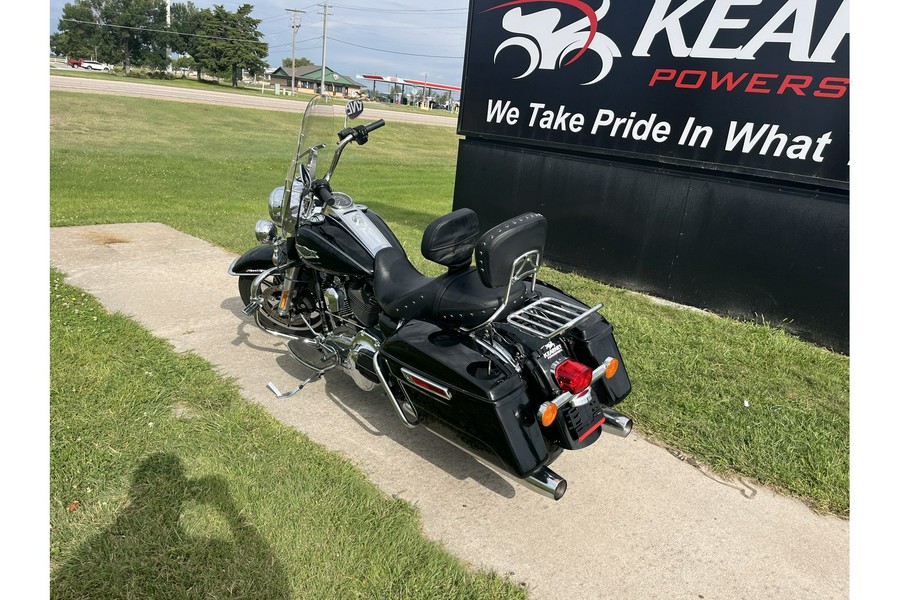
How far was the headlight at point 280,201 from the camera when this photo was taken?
3.61 metres

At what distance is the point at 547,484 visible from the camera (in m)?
2.43

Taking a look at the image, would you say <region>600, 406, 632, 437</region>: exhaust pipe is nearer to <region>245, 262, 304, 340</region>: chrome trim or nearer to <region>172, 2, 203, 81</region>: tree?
<region>245, 262, 304, 340</region>: chrome trim

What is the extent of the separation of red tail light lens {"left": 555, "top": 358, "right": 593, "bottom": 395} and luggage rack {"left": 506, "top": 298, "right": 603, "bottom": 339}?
0.50ft

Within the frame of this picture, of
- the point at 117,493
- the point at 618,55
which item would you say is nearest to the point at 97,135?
the point at 618,55

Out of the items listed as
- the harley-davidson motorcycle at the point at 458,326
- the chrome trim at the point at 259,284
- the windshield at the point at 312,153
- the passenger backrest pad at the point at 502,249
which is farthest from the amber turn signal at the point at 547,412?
the windshield at the point at 312,153

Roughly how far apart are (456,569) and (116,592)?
1273 millimetres

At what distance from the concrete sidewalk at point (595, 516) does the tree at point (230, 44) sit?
58.3 meters

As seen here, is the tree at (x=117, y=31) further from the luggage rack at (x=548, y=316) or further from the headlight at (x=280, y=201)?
the luggage rack at (x=548, y=316)

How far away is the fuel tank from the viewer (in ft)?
10.6

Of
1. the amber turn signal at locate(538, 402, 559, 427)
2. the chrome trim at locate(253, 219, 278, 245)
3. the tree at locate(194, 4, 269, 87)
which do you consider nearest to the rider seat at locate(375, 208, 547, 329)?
the amber turn signal at locate(538, 402, 559, 427)

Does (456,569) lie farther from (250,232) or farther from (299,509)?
(250,232)

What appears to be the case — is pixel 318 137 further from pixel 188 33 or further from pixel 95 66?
pixel 95 66

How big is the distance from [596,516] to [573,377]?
0.77 metres

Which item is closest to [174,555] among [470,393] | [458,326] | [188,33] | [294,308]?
[470,393]
